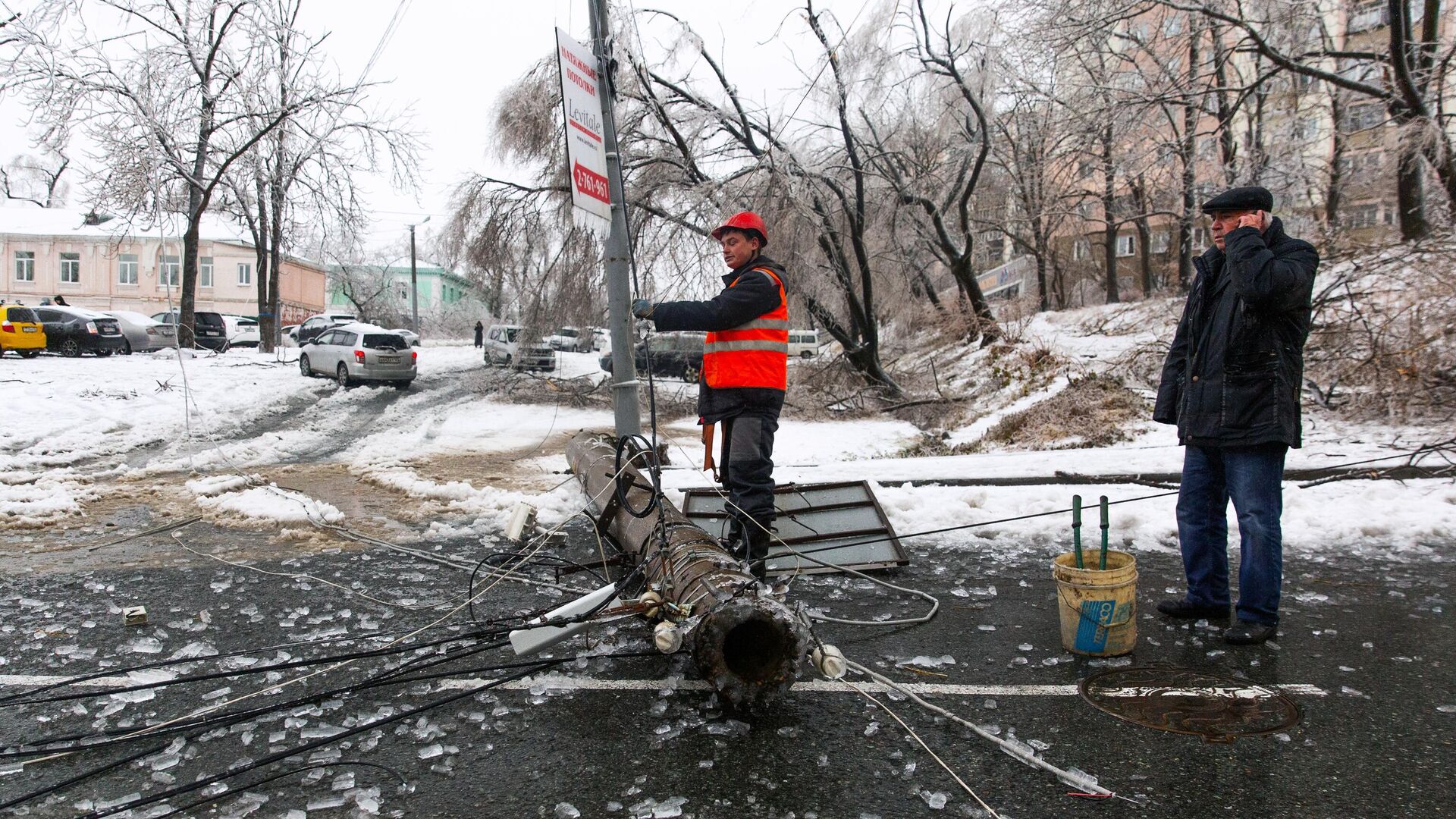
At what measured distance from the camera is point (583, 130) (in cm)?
612

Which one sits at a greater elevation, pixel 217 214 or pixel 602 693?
pixel 217 214

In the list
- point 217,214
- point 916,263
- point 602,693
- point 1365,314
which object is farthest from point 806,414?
point 217,214

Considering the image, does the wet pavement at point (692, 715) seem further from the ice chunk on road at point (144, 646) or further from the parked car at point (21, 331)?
the parked car at point (21, 331)

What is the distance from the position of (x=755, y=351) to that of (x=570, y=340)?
14364 mm

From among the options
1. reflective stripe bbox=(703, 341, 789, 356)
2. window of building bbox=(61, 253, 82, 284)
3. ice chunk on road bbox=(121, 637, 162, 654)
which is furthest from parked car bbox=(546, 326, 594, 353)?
window of building bbox=(61, 253, 82, 284)

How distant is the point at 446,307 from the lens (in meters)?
78.9

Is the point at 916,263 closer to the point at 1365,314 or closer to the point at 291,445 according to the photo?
the point at 1365,314

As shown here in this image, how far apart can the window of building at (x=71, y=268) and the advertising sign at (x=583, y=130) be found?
58.6 m

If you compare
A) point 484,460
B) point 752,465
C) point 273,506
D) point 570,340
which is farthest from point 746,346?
point 570,340

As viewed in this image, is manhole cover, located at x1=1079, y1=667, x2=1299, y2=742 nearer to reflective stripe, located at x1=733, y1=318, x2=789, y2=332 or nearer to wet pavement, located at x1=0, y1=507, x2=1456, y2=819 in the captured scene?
wet pavement, located at x1=0, y1=507, x2=1456, y2=819

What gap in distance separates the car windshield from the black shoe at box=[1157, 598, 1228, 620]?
63.6 feet

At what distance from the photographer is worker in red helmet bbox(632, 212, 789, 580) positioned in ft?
15.9

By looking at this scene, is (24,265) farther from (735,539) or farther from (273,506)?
(735,539)

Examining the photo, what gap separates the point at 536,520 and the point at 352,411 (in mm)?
11210
